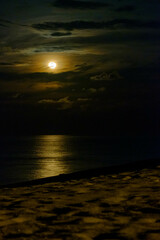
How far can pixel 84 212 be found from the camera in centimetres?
550

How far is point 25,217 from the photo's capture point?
17.5 feet

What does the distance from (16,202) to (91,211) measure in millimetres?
1649

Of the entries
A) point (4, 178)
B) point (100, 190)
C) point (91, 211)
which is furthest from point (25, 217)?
point (4, 178)

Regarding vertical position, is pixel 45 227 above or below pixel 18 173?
above

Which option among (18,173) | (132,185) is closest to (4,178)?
(18,173)

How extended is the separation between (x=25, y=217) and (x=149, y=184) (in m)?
3.44

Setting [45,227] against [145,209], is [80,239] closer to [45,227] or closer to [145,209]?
[45,227]

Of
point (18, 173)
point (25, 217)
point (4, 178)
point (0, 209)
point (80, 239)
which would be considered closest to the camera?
point (80, 239)

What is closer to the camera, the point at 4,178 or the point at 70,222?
the point at 70,222

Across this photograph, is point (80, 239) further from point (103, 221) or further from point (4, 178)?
point (4, 178)

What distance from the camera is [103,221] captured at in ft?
16.2

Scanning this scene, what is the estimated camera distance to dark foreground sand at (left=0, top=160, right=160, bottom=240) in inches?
176

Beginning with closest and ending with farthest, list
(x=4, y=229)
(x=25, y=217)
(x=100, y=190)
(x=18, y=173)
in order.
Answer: (x=4, y=229) → (x=25, y=217) → (x=100, y=190) → (x=18, y=173)

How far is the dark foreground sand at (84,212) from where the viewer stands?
4.48 m
